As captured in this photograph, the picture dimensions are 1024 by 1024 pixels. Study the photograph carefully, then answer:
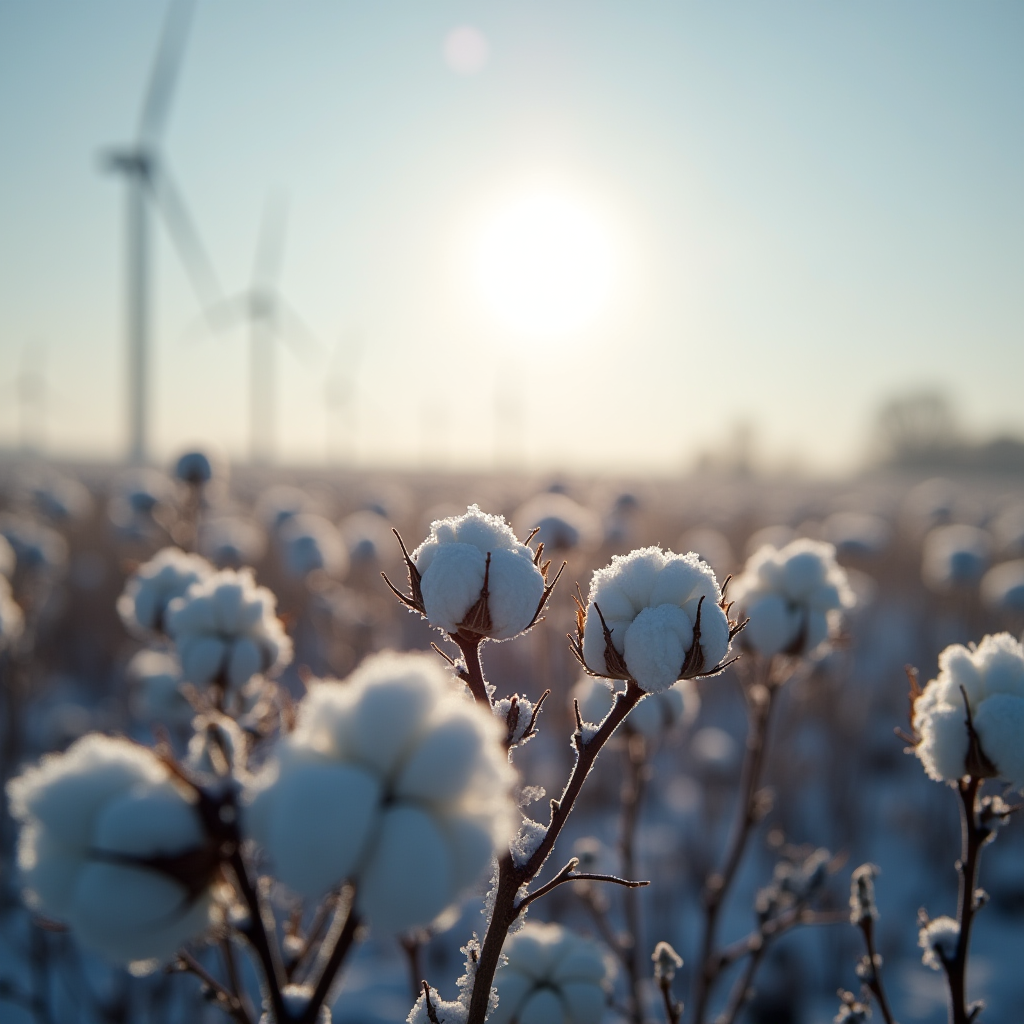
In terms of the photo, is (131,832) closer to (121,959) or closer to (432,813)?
(121,959)

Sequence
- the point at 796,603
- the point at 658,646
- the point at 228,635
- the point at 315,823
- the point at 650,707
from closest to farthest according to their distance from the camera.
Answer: the point at 315,823, the point at 658,646, the point at 228,635, the point at 796,603, the point at 650,707

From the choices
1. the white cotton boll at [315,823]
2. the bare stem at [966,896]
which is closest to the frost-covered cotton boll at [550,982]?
the bare stem at [966,896]

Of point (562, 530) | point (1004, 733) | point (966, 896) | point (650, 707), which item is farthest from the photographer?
point (562, 530)

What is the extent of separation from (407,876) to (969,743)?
122cm

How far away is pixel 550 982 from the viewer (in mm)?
1844

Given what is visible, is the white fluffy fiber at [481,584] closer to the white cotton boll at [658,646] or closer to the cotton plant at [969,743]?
the white cotton boll at [658,646]

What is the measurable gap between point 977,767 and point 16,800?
5.36 ft

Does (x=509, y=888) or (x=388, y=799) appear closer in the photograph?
(x=388, y=799)

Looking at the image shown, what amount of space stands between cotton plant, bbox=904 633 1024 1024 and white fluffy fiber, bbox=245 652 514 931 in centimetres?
105

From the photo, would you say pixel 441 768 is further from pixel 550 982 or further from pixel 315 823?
pixel 550 982


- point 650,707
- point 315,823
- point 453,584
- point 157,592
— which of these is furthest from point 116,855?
point 650,707

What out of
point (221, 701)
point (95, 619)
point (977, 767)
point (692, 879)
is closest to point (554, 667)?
point (692, 879)

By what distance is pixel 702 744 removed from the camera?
770 centimetres

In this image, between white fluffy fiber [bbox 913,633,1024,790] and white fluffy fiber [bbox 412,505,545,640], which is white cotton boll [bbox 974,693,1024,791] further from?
white fluffy fiber [bbox 412,505,545,640]
